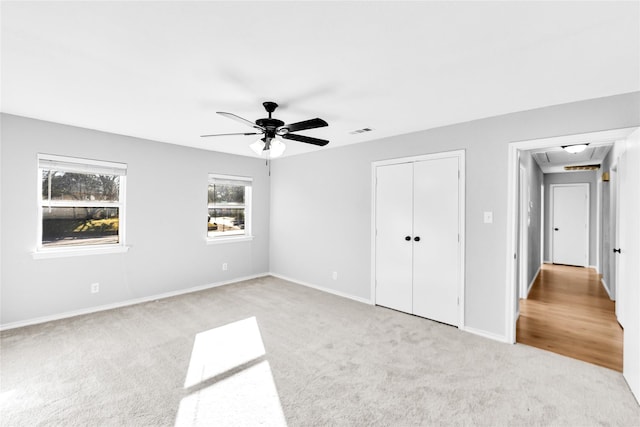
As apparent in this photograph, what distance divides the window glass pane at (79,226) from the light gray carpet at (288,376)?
3.27 feet

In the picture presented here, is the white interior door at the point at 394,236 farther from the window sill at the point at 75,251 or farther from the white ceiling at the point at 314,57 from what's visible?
the window sill at the point at 75,251

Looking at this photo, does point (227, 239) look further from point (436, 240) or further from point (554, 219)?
point (554, 219)

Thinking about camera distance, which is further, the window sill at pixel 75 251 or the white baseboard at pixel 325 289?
the white baseboard at pixel 325 289

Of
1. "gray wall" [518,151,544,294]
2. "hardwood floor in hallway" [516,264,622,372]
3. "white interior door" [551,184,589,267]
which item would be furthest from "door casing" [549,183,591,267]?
"hardwood floor in hallway" [516,264,622,372]

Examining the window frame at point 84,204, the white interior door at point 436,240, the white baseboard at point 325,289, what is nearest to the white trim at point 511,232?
the white interior door at point 436,240

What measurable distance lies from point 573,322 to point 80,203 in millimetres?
6257

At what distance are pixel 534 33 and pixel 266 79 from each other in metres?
1.75

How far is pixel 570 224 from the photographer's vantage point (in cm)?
711

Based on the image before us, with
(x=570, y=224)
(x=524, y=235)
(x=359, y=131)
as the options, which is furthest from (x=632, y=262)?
(x=570, y=224)

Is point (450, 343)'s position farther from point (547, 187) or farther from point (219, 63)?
point (547, 187)

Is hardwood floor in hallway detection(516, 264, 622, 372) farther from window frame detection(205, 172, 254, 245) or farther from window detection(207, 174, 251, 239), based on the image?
window detection(207, 174, 251, 239)

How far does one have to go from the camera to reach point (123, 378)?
2344 mm

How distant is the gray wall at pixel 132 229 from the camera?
10.8 ft

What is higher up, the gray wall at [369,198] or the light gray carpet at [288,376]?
the gray wall at [369,198]
